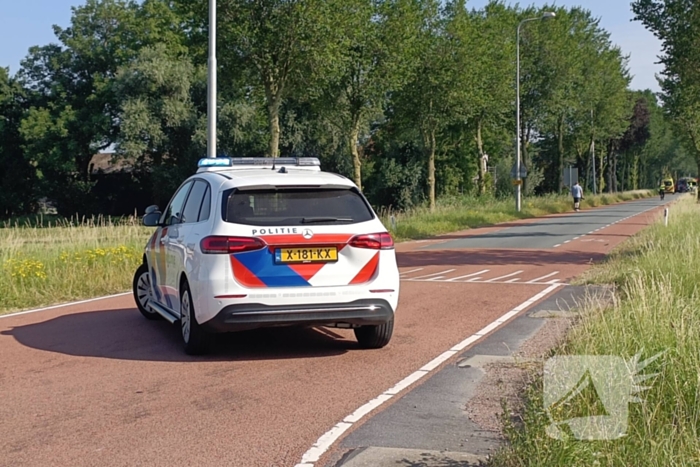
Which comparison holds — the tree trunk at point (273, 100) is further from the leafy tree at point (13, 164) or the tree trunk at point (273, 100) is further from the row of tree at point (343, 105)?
the leafy tree at point (13, 164)

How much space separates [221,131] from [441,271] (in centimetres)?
3364

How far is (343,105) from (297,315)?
28.7 metres

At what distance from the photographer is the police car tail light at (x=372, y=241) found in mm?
7973

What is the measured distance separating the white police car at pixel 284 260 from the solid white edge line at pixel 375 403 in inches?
26.2

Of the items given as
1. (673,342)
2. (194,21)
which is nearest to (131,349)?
(673,342)

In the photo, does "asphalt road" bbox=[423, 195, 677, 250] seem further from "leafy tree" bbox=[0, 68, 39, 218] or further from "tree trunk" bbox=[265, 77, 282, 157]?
"leafy tree" bbox=[0, 68, 39, 218]

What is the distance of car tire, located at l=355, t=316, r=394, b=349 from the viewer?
27.8 feet

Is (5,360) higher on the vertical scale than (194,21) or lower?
lower

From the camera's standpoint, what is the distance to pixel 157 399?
660 centimetres

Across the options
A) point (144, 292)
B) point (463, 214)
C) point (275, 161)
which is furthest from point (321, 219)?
point (463, 214)

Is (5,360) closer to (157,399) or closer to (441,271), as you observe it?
(157,399)

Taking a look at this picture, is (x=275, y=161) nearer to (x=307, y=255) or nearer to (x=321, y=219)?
(x=321, y=219)

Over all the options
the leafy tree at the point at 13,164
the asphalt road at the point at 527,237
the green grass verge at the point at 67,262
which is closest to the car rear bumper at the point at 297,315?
the green grass verge at the point at 67,262

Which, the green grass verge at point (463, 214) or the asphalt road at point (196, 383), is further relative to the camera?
the green grass verge at point (463, 214)
